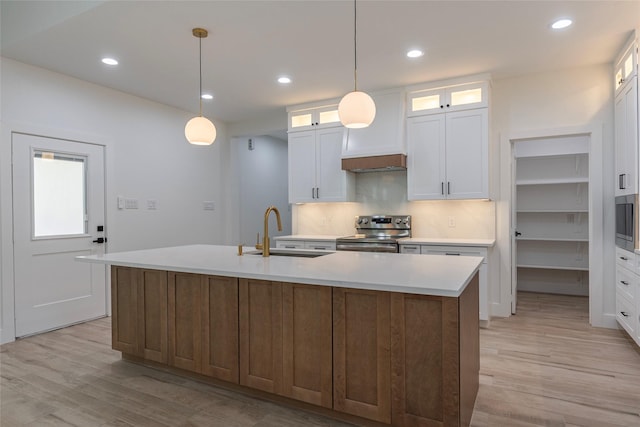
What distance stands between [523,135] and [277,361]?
140 inches

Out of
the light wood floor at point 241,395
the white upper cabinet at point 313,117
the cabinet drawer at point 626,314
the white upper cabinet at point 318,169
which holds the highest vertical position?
the white upper cabinet at point 313,117

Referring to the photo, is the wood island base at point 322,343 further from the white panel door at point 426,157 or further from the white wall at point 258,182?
the white wall at point 258,182

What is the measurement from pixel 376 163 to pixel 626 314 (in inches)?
108

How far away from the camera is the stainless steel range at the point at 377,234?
4.21 metres

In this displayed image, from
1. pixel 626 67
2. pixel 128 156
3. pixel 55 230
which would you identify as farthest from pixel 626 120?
pixel 55 230

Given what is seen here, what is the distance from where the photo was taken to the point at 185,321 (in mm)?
2621

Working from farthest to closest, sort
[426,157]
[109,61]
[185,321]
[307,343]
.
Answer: [426,157]
[109,61]
[185,321]
[307,343]

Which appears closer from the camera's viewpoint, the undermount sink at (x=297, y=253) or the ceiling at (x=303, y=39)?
the ceiling at (x=303, y=39)

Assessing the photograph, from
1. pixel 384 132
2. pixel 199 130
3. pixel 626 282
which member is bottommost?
pixel 626 282

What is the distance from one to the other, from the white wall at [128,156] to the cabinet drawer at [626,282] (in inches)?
198

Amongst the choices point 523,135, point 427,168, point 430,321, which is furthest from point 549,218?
point 430,321

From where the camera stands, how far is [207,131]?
3.04m

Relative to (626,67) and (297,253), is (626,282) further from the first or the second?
(297,253)

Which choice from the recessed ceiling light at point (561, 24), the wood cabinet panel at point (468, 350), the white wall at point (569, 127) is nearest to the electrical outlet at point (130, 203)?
the wood cabinet panel at point (468, 350)
